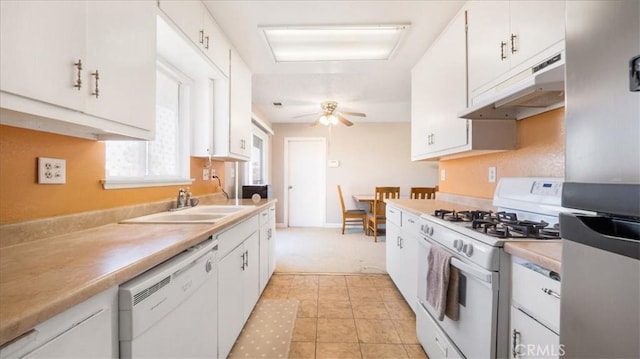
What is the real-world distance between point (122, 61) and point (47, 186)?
62 cm

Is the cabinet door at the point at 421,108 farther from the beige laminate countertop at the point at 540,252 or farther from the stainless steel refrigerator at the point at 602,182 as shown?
the stainless steel refrigerator at the point at 602,182

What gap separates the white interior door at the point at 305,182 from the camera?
5930 millimetres

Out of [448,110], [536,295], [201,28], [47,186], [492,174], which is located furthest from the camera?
[448,110]

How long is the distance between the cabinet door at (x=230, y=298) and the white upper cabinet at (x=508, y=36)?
1.91m

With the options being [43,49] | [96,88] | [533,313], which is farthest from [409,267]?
[43,49]

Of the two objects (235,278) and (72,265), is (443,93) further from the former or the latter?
(72,265)

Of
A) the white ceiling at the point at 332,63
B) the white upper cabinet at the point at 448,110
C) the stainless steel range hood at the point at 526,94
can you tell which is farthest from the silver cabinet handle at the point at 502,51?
the white ceiling at the point at 332,63

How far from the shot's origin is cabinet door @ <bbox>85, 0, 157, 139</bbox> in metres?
0.99

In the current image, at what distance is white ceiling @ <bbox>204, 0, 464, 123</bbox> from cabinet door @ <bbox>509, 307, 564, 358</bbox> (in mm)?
1974

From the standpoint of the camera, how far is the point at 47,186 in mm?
1098

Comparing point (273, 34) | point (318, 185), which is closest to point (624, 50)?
point (273, 34)

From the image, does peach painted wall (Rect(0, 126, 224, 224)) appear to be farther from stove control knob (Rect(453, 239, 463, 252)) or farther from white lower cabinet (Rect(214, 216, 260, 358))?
stove control knob (Rect(453, 239, 463, 252))

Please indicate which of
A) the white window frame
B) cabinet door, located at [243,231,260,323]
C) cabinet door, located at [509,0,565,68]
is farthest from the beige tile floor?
the white window frame

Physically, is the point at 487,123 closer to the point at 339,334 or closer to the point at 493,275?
the point at 493,275
